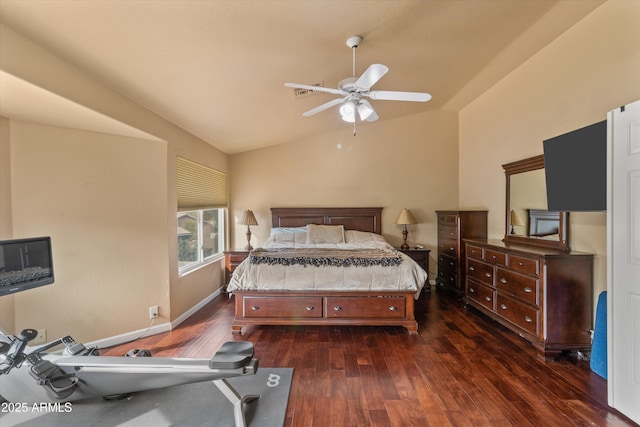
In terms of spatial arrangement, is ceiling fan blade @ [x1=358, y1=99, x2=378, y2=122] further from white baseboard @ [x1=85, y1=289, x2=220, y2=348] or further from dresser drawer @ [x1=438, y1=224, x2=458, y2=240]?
white baseboard @ [x1=85, y1=289, x2=220, y2=348]

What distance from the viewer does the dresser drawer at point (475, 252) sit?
3.34 metres

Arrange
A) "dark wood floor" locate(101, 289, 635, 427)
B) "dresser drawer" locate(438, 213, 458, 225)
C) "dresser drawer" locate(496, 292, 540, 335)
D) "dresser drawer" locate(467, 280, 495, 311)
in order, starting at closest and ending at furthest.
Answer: "dark wood floor" locate(101, 289, 635, 427), "dresser drawer" locate(496, 292, 540, 335), "dresser drawer" locate(467, 280, 495, 311), "dresser drawer" locate(438, 213, 458, 225)

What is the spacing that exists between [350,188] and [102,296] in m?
3.72

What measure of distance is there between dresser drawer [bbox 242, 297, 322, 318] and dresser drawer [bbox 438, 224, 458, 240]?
248 cm

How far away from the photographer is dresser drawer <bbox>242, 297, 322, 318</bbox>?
3.01m

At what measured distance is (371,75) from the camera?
1.92 m

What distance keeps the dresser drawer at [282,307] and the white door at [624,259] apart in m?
2.28

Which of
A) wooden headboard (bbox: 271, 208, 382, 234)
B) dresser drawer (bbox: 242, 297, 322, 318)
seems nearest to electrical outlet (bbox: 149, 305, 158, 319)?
dresser drawer (bbox: 242, 297, 322, 318)

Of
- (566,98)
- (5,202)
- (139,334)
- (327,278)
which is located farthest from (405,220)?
(5,202)

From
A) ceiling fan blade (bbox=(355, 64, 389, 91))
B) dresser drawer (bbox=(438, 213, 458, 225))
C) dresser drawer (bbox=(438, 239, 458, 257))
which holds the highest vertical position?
ceiling fan blade (bbox=(355, 64, 389, 91))

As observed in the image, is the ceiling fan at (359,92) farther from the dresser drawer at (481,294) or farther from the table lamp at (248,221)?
the table lamp at (248,221)

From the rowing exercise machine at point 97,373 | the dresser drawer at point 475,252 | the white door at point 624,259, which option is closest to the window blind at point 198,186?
the rowing exercise machine at point 97,373

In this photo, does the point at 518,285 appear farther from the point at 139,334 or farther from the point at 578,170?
the point at 139,334

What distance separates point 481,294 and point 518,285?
25.0 inches
